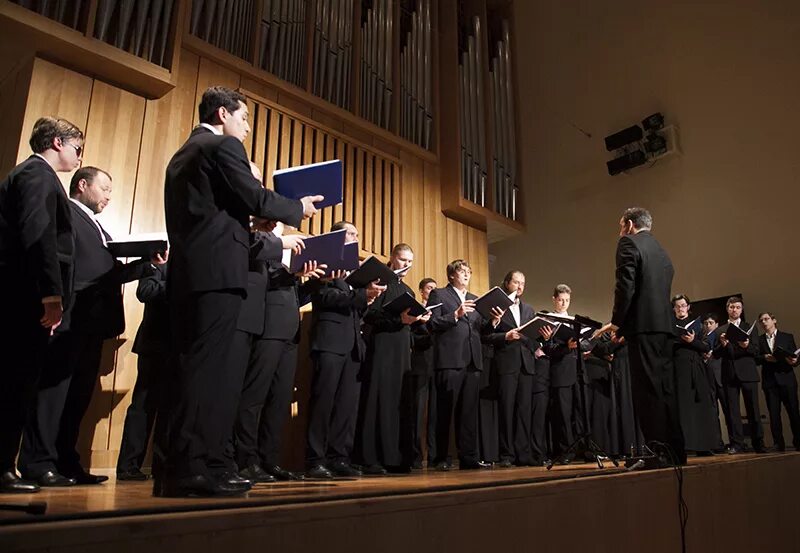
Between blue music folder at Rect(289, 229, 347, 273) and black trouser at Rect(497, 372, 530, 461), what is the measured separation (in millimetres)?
2227

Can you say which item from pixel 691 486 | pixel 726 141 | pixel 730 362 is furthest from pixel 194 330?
pixel 726 141

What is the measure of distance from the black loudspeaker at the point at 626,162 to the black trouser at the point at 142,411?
6.62 metres

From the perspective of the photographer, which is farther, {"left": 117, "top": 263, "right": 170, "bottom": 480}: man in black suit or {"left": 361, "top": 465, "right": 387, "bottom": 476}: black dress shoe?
{"left": 361, "top": 465, "right": 387, "bottom": 476}: black dress shoe

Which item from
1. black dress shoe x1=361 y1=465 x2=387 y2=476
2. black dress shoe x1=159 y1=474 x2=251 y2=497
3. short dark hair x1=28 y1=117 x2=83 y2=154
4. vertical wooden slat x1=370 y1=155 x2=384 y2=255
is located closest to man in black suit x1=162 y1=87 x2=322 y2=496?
black dress shoe x1=159 y1=474 x2=251 y2=497

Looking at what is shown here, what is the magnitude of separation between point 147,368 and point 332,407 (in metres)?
1.06

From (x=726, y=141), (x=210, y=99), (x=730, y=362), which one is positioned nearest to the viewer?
(x=210, y=99)

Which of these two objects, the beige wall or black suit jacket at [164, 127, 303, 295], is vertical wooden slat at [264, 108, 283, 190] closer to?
black suit jacket at [164, 127, 303, 295]

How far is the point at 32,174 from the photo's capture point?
232cm

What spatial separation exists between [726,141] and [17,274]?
749 cm

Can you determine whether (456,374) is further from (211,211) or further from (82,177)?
(211,211)

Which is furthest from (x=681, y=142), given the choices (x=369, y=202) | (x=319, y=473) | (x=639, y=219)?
(x=319, y=473)

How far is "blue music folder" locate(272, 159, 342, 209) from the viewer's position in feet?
7.84

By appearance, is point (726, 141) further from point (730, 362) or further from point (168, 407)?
point (168, 407)

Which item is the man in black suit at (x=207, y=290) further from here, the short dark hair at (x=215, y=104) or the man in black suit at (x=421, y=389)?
the man in black suit at (x=421, y=389)
